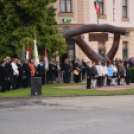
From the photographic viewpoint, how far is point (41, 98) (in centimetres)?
1770

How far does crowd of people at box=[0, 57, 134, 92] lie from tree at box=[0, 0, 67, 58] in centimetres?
227

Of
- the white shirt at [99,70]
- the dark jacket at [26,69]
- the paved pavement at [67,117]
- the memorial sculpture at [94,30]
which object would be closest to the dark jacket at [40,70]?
the dark jacket at [26,69]

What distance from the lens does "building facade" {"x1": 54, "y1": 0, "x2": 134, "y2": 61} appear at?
122ft

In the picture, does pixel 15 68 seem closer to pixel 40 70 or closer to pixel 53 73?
pixel 40 70

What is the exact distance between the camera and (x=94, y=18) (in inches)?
1502

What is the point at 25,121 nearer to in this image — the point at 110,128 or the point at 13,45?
the point at 110,128

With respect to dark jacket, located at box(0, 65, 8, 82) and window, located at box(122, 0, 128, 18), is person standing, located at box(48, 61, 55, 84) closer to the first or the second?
dark jacket, located at box(0, 65, 8, 82)

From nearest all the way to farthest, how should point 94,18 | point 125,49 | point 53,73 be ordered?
point 53,73 < point 94,18 < point 125,49

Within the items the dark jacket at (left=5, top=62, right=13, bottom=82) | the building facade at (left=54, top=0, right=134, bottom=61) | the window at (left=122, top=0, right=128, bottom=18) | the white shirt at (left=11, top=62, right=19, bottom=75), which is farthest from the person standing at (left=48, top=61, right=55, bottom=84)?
the window at (left=122, top=0, right=128, bottom=18)

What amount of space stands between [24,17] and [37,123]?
65.3ft

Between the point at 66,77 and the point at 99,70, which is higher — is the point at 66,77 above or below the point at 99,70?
below

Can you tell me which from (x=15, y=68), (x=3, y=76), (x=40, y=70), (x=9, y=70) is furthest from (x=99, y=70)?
(x=3, y=76)

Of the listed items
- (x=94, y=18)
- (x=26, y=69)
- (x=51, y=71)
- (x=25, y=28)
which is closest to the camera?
(x=26, y=69)

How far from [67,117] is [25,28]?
18.3 m
